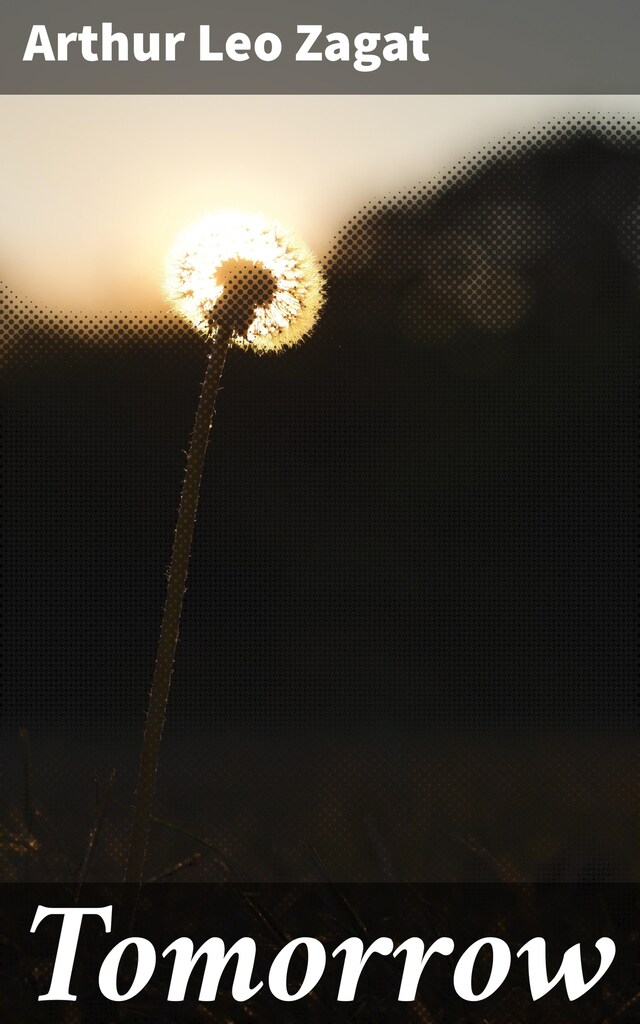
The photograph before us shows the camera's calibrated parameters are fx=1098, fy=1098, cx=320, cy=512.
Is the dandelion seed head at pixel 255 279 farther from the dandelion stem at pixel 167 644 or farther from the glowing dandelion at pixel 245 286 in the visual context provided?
the dandelion stem at pixel 167 644

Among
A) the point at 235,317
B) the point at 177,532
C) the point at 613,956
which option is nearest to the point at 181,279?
the point at 235,317

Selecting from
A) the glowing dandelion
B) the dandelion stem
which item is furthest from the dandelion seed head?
the dandelion stem

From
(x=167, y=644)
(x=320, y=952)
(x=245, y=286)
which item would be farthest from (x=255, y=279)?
(x=320, y=952)

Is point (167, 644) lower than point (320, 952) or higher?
higher

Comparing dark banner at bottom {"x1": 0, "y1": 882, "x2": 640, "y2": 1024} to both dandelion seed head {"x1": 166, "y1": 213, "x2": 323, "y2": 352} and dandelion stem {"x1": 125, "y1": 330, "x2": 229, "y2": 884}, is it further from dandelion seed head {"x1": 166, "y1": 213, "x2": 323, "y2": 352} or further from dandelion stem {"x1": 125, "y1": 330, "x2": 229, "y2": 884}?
dandelion seed head {"x1": 166, "y1": 213, "x2": 323, "y2": 352}

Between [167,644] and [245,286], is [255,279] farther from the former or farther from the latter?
[167,644]

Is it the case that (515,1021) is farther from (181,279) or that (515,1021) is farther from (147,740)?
(181,279)

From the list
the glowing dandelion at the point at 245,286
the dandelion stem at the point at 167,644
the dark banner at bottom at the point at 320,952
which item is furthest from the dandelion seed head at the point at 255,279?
the dark banner at bottom at the point at 320,952
